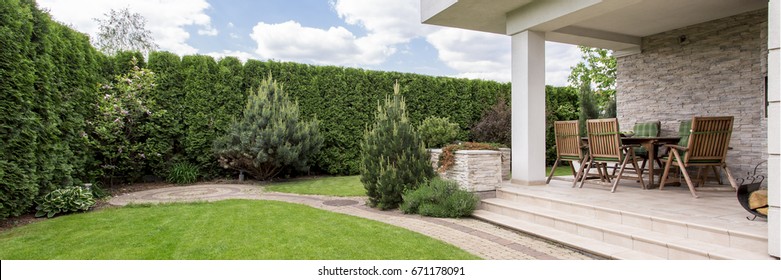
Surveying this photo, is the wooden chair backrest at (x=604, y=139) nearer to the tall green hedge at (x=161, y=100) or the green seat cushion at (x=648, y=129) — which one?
the green seat cushion at (x=648, y=129)

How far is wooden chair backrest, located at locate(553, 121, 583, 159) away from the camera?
5.99m

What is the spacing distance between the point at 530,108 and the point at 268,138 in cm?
536

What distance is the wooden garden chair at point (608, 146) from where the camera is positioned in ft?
17.5

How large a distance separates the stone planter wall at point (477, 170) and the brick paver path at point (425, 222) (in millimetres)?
719

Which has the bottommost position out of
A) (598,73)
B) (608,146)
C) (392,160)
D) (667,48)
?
(392,160)

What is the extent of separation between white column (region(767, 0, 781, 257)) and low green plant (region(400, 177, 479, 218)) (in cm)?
308

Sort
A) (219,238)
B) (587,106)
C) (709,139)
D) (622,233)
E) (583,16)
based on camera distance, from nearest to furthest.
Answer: (622,233) → (219,238) → (709,139) → (583,16) → (587,106)

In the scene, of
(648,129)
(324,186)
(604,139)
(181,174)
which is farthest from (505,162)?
(181,174)

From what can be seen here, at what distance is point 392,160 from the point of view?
6168 mm

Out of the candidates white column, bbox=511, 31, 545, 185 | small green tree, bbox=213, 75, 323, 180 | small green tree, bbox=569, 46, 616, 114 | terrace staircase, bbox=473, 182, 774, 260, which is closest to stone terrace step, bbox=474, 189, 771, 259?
terrace staircase, bbox=473, 182, 774, 260

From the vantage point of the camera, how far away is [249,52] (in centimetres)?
968

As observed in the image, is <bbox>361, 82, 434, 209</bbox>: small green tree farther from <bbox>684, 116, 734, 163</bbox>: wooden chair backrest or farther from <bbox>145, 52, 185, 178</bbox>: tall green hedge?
<bbox>145, 52, 185, 178</bbox>: tall green hedge

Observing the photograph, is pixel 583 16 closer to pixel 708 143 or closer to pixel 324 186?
pixel 708 143

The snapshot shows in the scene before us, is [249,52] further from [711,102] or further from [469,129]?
[711,102]
